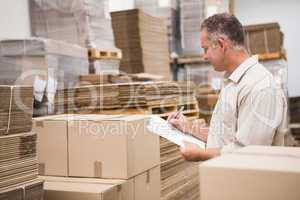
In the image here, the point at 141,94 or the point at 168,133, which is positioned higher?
the point at 141,94

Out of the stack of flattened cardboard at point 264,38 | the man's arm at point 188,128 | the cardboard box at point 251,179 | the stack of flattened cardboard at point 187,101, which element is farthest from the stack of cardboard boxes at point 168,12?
the cardboard box at point 251,179

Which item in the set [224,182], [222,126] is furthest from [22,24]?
[224,182]

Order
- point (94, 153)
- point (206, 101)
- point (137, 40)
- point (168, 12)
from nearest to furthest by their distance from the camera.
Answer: point (94, 153) < point (137, 40) < point (206, 101) < point (168, 12)

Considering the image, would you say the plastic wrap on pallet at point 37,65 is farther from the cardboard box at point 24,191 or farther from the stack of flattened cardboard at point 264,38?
the stack of flattened cardboard at point 264,38

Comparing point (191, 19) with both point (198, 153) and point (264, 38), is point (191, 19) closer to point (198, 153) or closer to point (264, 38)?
point (264, 38)

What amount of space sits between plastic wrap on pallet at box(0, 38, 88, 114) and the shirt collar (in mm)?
2051

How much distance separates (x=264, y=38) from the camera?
307 inches

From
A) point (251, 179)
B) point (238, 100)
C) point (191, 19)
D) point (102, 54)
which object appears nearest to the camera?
→ point (251, 179)

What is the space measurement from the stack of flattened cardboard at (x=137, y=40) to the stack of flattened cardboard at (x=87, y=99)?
1.46 meters

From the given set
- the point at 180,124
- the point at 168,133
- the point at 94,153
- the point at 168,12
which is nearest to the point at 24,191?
the point at 94,153

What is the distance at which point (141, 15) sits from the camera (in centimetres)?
577

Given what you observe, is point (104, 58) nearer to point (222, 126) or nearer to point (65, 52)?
point (65, 52)

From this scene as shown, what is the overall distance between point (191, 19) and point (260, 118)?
4.94 m

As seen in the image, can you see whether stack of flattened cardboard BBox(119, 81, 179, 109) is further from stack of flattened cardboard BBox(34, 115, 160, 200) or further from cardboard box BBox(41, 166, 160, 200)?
cardboard box BBox(41, 166, 160, 200)
